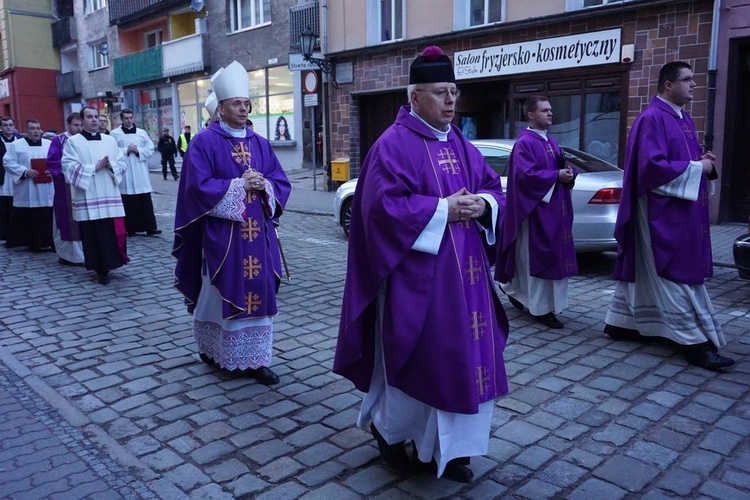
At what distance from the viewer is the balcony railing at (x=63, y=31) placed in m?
35.0

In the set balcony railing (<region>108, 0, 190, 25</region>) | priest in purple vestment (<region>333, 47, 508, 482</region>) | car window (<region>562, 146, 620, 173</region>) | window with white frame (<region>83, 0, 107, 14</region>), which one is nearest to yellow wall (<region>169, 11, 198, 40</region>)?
balcony railing (<region>108, 0, 190, 25</region>)

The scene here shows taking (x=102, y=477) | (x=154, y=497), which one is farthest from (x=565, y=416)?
(x=102, y=477)

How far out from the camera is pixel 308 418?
3.94 m

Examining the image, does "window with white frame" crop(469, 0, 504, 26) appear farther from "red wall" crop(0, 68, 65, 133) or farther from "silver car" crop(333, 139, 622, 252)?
"red wall" crop(0, 68, 65, 133)

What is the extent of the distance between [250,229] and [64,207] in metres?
5.22

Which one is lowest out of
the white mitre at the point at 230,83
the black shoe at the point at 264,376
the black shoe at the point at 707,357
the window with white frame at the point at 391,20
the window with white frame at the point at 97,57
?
the black shoe at the point at 264,376

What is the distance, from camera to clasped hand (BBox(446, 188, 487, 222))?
2955mm

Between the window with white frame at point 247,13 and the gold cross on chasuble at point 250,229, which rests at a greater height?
the window with white frame at point 247,13

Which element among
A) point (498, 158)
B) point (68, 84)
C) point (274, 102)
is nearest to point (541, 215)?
point (498, 158)

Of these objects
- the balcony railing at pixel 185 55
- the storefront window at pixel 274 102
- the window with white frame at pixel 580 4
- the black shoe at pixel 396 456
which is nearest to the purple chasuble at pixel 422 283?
the black shoe at pixel 396 456

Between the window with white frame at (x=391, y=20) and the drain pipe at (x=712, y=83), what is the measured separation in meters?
7.41

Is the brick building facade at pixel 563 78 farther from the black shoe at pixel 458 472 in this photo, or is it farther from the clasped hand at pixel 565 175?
the black shoe at pixel 458 472

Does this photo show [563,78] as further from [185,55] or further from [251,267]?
[185,55]

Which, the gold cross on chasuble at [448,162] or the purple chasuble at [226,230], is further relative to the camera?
the purple chasuble at [226,230]
